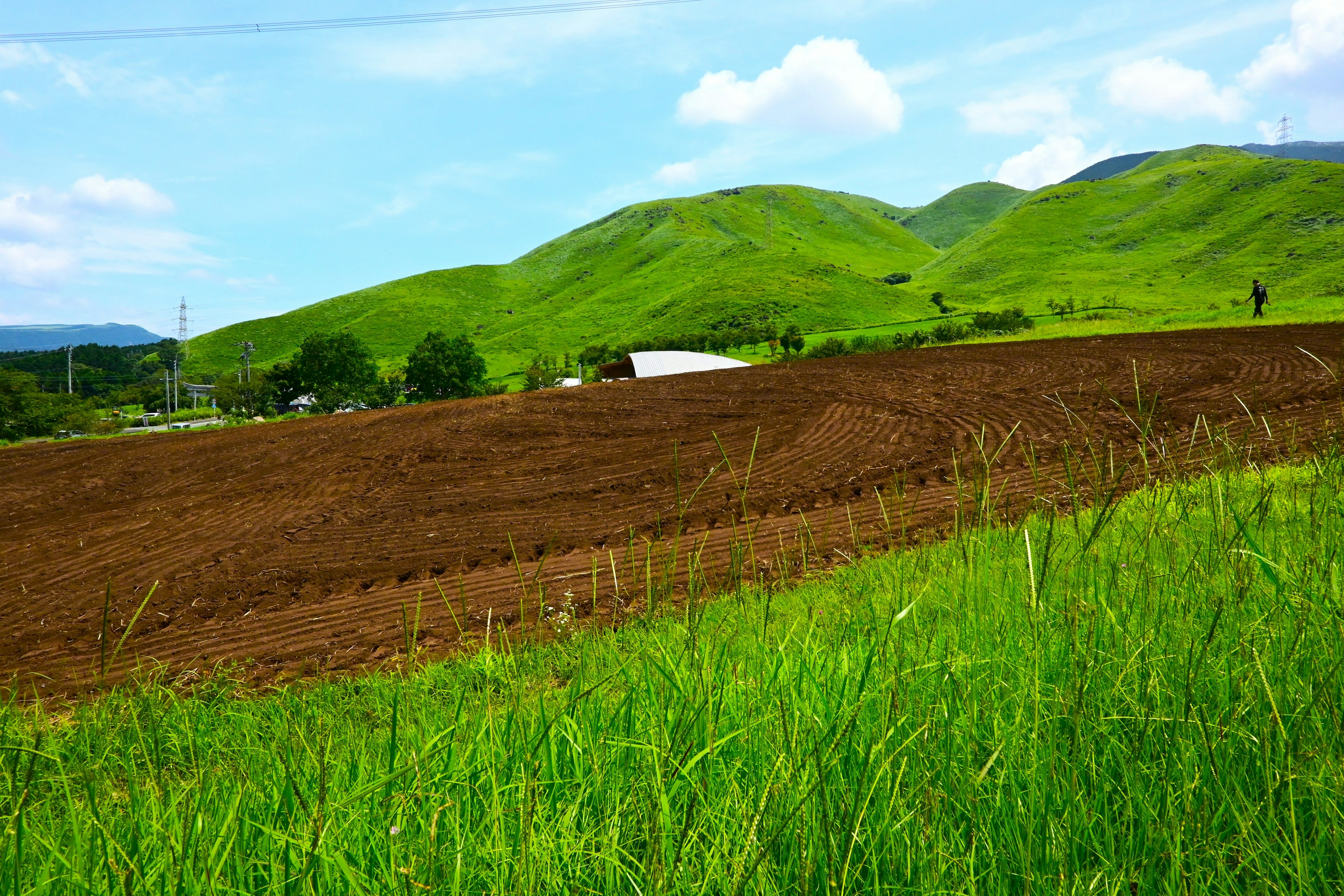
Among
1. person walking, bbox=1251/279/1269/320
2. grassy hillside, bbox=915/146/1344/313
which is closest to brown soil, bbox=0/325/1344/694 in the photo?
person walking, bbox=1251/279/1269/320

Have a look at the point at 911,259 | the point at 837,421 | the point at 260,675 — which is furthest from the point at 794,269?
the point at 260,675

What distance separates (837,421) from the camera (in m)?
11.5

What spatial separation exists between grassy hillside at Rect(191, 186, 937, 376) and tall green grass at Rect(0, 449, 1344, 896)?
98525 millimetres

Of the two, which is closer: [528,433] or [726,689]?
[726,689]

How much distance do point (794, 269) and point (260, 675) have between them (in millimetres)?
128839

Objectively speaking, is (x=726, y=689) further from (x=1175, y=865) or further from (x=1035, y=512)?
(x=1035, y=512)

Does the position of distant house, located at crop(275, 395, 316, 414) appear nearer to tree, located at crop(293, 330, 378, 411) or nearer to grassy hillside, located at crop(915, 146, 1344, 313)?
tree, located at crop(293, 330, 378, 411)

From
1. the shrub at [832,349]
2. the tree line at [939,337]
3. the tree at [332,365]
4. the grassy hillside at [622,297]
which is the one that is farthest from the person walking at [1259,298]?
the grassy hillside at [622,297]

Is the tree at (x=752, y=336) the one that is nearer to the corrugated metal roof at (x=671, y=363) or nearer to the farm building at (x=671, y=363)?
the farm building at (x=671, y=363)

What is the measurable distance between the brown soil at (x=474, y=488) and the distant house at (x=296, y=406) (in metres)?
71.9

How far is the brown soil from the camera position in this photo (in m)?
5.98

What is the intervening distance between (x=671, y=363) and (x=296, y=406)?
68.0m

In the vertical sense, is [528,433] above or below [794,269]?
below

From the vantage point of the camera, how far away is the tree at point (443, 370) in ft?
239
